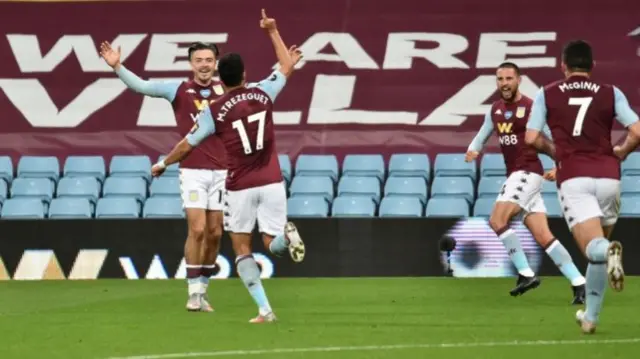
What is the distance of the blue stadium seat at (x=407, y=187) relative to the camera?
1984 cm

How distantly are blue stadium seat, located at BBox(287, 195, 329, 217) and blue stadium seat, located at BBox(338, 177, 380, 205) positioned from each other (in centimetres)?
41

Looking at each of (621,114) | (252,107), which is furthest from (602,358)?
(252,107)

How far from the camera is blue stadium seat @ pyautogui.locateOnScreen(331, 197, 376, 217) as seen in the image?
19.4m

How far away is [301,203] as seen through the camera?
19656 millimetres

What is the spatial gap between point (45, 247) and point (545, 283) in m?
6.12

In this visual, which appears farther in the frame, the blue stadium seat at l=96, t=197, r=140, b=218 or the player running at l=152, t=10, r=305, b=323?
the blue stadium seat at l=96, t=197, r=140, b=218

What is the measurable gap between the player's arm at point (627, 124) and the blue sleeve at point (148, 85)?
457 centimetres

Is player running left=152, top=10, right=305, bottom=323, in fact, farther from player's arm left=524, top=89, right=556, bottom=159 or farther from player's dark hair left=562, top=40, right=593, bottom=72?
player's dark hair left=562, top=40, right=593, bottom=72

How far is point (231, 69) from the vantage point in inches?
461

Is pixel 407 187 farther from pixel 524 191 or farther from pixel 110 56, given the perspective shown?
pixel 110 56

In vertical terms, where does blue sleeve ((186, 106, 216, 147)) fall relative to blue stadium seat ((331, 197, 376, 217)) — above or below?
above

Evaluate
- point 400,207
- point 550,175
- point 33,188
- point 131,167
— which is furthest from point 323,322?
point 33,188

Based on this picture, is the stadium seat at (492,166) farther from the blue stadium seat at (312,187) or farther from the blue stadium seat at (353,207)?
the blue stadium seat at (312,187)

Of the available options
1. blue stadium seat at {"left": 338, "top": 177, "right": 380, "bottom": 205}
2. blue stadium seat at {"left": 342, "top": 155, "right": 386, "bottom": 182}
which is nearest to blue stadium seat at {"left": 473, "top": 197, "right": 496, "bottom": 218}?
blue stadium seat at {"left": 338, "top": 177, "right": 380, "bottom": 205}
